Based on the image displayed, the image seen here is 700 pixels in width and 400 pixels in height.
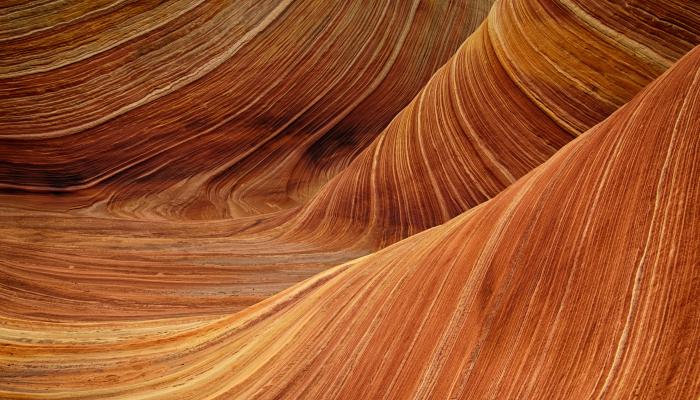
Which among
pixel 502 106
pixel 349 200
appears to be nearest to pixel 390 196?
pixel 349 200

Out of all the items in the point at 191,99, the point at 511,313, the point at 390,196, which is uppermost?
the point at 191,99

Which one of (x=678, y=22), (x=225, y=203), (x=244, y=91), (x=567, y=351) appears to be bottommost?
(x=567, y=351)

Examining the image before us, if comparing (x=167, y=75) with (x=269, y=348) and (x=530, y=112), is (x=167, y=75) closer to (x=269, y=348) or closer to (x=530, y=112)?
(x=530, y=112)

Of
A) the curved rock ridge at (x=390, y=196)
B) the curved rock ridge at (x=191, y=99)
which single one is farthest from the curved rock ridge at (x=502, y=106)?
the curved rock ridge at (x=191, y=99)

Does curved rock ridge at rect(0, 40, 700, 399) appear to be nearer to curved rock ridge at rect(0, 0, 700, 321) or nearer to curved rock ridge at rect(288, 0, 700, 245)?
curved rock ridge at rect(0, 0, 700, 321)

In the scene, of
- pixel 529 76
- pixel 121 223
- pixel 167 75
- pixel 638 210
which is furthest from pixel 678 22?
pixel 167 75

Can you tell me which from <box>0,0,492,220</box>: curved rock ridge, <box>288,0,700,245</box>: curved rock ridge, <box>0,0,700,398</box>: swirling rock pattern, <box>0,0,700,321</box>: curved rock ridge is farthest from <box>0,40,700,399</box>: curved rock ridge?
<box>0,0,492,220</box>: curved rock ridge

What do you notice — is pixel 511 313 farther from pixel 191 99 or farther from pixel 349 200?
pixel 191 99
